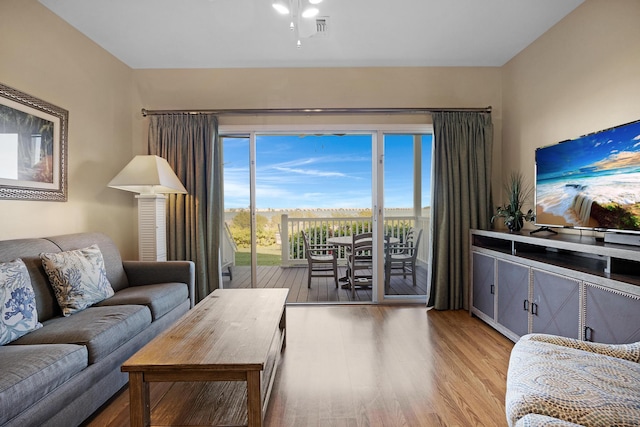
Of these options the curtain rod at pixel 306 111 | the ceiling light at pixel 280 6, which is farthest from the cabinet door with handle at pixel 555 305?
the ceiling light at pixel 280 6

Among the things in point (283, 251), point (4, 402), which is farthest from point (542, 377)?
point (283, 251)

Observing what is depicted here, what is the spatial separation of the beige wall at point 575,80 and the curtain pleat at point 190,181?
327cm

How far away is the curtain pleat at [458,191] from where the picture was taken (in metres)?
3.62

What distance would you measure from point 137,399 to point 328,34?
304 cm

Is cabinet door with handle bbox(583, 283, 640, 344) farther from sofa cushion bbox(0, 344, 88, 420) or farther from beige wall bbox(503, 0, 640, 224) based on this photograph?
sofa cushion bbox(0, 344, 88, 420)

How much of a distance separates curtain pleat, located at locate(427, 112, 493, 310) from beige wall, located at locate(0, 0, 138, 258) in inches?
136

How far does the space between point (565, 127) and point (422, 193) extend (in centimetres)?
150

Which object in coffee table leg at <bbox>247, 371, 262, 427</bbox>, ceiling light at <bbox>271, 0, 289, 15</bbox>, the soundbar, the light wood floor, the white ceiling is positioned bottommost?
the light wood floor

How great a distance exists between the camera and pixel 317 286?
4.91 metres

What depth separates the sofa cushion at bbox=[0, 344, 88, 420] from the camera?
1284mm

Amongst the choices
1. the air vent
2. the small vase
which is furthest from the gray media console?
the air vent

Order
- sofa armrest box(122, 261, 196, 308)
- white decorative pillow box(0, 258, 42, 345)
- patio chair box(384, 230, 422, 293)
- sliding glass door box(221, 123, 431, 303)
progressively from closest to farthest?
white decorative pillow box(0, 258, 42, 345) < sofa armrest box(122, 261, 196, 308) < sliding glass door box(221, 123, 431, 303) < patio chair box(384, 230, 422, 293)

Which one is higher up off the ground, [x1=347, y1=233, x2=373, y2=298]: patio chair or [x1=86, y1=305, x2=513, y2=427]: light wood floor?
[x1=347, y1=233, x2=373, y2=298]: patio chair

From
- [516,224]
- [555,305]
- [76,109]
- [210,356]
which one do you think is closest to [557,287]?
[555,305]
